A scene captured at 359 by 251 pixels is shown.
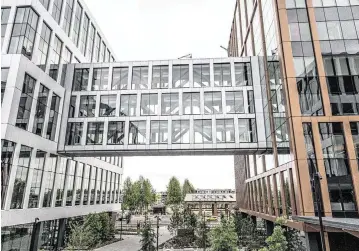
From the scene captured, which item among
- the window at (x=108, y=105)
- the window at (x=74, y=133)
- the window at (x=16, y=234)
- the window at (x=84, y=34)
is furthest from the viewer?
the window at (x=84, y=34)

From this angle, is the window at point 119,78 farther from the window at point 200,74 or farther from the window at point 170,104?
the window at point 200,74

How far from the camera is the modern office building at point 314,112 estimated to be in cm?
2252

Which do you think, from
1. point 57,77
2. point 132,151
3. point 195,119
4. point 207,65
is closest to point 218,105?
point 195,119

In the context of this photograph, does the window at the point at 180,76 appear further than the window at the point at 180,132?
Yes

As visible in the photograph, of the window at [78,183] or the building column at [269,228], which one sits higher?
the window at [78,183]

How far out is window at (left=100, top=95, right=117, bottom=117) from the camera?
35.1 meters

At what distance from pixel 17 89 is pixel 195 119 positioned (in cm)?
1901

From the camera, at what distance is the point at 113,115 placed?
3475 centimetres

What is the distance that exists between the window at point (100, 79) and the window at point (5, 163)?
14.2 m

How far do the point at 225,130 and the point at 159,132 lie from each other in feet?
26.2

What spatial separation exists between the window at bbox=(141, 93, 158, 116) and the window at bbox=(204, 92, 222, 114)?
20.9 feet

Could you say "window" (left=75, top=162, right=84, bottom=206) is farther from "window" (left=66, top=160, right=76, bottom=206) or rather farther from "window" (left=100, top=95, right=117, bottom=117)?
"window" (left=100, top=95, right=117, bottom=117)

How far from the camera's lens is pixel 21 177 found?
1047 inches

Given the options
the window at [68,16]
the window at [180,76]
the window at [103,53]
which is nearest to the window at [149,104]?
the window at [180,76]
